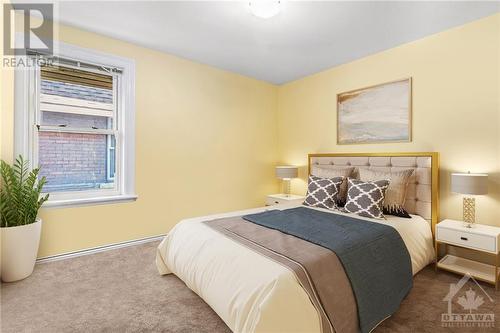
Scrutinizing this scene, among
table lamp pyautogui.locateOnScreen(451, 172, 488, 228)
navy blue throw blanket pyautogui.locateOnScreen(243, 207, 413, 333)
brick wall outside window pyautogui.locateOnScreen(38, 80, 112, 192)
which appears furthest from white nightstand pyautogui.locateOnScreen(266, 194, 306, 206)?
brick wall outside window pyautogui.locateOnScreen(38, 80, 112, 192)

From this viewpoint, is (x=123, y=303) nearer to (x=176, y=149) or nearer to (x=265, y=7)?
(x=176, y=149)

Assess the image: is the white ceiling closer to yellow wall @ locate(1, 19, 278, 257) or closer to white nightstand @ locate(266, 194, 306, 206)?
yellow wall @ locate(1, 19, 278, 257)

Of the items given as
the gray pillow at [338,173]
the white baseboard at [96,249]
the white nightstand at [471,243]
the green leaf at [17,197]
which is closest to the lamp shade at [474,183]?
the white nightstand at [471,243]

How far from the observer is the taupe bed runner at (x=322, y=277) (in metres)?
1.37

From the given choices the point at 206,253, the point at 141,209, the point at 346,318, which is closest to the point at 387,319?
the point at 346,318

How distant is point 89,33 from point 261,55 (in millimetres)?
2072

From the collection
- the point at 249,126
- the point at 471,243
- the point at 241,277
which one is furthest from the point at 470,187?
the point at 249,126

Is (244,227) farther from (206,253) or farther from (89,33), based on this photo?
(89,33)

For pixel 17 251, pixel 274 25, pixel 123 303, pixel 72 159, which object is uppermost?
pixel 274 25

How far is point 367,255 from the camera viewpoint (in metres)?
1.72

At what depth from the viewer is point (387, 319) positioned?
1.72 meters

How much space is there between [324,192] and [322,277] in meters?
1.61

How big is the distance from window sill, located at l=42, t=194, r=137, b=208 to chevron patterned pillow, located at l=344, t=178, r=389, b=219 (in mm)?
2615

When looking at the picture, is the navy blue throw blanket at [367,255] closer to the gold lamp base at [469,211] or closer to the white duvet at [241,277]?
the white duvet at [241,277]
